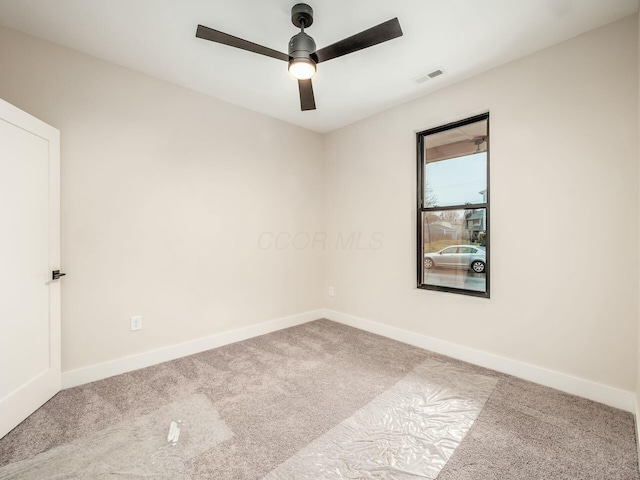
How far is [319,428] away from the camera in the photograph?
1.82 metres

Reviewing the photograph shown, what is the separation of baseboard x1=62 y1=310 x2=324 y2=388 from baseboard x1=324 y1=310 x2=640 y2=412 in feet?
3.98

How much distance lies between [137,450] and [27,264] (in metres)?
1.40

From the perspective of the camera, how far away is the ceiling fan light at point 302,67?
185cm

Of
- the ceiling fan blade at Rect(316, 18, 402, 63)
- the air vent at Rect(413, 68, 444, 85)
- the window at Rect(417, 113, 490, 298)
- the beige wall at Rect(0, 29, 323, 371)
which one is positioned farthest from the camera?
the window at Rect(417, 113, 490, 298)

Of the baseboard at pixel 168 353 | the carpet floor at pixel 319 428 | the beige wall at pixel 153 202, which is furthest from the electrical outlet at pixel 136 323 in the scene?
the carpet floor at pixel 319 428

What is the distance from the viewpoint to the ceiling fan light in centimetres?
185

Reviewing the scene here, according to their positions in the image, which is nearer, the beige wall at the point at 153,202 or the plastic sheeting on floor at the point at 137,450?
the plastic sheeting on floor at the point at 137,450

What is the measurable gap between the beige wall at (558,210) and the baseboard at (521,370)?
6cm

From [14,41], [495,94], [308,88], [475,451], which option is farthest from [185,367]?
[495,94]

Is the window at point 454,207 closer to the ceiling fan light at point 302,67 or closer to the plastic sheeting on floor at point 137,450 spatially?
the ceiling fan light at point 302,67

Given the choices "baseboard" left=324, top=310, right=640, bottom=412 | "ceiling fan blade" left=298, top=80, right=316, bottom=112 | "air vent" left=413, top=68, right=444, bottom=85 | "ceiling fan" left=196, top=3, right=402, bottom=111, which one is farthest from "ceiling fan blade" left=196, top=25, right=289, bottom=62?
"baseboard" left=324, top=310, right=640, bottom=412

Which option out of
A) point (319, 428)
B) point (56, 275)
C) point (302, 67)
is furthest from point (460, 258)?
point (56, 275)

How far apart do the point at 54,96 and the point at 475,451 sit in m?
3.77

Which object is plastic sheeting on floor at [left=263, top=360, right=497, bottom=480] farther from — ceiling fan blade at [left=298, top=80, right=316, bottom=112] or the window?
ceiling fan blade at [left=298, top=80, right=316, bottom=112]
